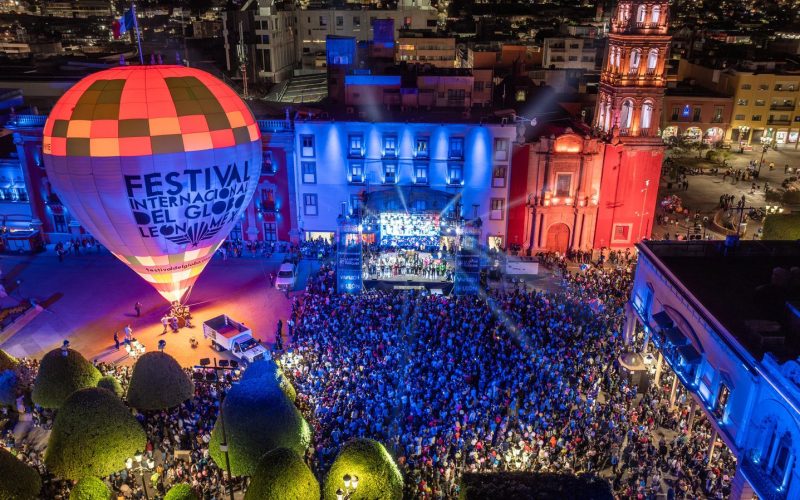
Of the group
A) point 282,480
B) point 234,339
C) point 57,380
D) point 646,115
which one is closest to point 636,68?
point 646,115

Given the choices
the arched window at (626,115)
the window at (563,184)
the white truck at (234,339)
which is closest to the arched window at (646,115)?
the arched window at (626,115)

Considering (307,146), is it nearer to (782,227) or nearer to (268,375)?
(268,375)

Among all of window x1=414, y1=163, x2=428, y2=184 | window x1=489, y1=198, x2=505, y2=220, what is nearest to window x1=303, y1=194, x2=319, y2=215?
window x1=414, y1=163, x2=428, y2=184

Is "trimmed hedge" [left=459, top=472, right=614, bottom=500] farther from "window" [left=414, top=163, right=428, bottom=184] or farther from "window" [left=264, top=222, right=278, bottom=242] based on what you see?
"window" [left=264, top=222, right=278, bottom=242]

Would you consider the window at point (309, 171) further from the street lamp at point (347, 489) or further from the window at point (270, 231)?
the street lamp at point (347, 489)

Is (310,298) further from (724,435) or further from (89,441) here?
(724,435)
